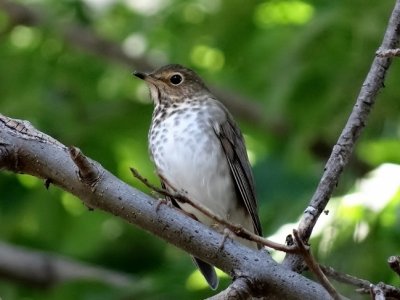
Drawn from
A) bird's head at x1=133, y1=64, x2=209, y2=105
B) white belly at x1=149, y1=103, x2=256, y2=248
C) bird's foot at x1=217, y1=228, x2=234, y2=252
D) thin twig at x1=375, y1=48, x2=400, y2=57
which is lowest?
bird's foot at x1=217, y1=228, x2=234, y2=252

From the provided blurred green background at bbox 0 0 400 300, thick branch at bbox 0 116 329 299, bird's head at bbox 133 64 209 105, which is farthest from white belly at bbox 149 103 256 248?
thick branch at bbox 0 116 329 299

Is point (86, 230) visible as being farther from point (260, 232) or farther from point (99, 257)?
point (260, 232)

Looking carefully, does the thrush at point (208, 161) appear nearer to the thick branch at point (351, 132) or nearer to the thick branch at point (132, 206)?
the thick branch at point (351, 132)

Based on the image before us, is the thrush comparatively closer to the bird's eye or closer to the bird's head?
the bird's head

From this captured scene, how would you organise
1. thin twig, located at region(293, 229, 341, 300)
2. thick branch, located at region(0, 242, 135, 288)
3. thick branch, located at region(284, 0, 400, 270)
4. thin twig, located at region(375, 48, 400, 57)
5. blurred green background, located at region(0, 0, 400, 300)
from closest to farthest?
thin twig, located at region(293, 229, 341, 300) < thin twig, located at region(375, 48, 400, 57) < thick branch, located at region(284, 0, 400, 270) < blurred green background, located at region(0, 0, 400, 300) < thick branch, located at region(0, 242, 135, 288)

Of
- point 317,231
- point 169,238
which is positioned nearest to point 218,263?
point 169,238

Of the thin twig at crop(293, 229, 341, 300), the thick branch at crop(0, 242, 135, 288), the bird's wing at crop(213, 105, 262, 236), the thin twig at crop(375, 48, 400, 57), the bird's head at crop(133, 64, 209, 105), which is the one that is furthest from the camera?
the thick branch at crop(0, 242, 135, 288)
